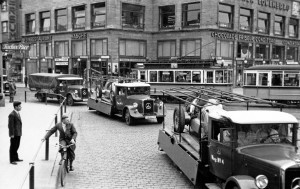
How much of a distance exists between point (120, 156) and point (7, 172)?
3.89 meters

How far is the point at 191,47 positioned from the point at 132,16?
331 inches

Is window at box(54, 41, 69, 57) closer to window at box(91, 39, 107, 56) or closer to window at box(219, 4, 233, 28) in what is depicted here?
window at box(91, 39, 107, 56)

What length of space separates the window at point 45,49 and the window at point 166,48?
15990 millimetres

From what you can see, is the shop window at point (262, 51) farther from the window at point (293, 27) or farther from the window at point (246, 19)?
the window at point (293, 27)

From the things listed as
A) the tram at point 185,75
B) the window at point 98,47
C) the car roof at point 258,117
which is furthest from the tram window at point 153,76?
the car roof at point 258,117

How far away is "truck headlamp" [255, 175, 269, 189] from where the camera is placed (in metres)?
6.65

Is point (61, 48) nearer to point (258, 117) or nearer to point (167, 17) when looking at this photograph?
point (167, 17)

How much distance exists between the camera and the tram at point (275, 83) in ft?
87.0

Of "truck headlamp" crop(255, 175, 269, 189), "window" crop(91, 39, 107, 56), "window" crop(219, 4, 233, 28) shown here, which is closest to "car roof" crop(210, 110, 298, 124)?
"truck headlamp" crop(255, 175, 269, 189)

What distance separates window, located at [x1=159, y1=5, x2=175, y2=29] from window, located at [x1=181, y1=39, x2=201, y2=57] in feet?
9.65

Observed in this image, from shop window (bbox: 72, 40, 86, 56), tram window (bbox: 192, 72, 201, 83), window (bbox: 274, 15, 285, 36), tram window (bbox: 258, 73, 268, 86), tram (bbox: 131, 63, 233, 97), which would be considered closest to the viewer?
tram window (bbox: 258, 73, 268, 86)

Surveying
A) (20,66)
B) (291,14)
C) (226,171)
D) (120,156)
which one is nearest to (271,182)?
(226,171)

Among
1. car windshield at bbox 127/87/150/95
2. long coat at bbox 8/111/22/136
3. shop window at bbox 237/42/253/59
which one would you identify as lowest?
long coat at bbox 8/111/22/136

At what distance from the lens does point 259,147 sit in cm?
751
